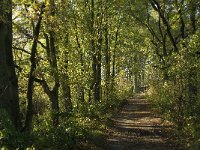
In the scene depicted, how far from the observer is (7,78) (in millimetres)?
11805

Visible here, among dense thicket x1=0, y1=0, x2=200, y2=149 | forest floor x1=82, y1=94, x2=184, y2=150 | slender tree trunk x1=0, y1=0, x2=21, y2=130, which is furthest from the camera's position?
forest floor x1=82, y1=94, x2=184, y2=150

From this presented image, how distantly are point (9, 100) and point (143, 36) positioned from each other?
93.6 feet

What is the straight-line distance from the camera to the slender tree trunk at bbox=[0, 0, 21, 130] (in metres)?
11.6

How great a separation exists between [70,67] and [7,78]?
29.0 feet

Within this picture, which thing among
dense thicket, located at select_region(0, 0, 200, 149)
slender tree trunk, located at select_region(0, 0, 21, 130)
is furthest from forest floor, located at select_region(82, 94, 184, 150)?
slender tree trunk, located at select_region(0, 0, 21, 130)

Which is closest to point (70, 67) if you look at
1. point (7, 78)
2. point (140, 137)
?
point (140, 137)

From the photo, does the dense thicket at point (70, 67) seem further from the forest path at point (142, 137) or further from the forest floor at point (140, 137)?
the forest path at point (142, 137)

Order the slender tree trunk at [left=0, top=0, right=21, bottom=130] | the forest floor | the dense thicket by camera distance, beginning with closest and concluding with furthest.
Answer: the dense thicket
the slender tree trunk at [left=0, top=0, right=21, bottom=130]
the forest floor

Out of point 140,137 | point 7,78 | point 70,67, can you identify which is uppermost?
point 70,67

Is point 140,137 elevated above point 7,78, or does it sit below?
below

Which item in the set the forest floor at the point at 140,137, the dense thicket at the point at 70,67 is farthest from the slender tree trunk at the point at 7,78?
the forest floor at the point at 140,137

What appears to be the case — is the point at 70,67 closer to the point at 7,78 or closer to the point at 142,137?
the point at 142,137

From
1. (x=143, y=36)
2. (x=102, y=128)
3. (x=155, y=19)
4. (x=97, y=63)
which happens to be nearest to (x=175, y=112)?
(x=102, y=128)

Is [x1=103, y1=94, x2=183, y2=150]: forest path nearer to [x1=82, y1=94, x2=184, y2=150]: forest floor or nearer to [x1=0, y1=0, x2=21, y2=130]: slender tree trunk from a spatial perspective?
[x1=82, y1=94, x2=184, y2=150]: forest floor
